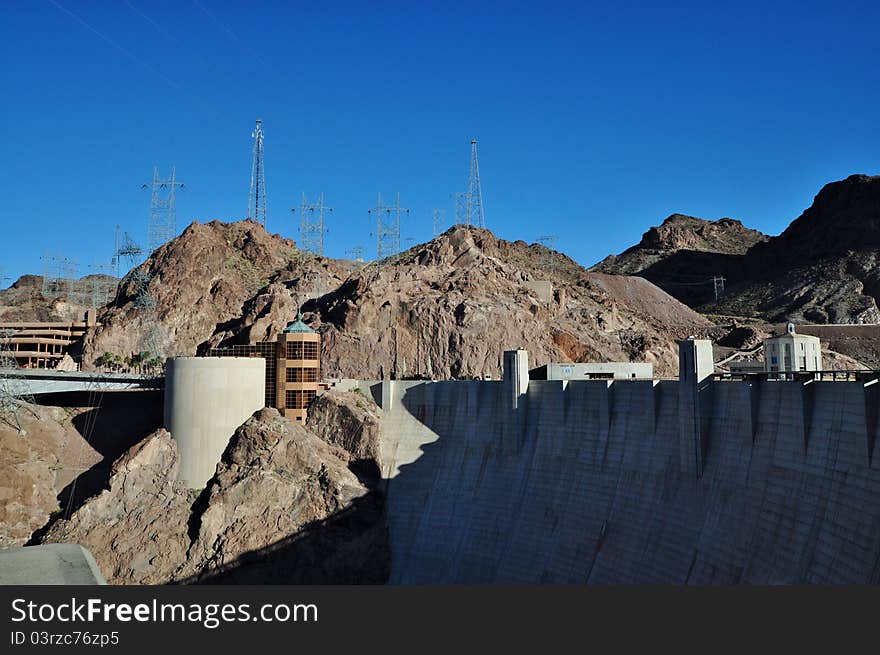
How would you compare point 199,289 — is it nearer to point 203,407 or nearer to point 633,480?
point 203,407

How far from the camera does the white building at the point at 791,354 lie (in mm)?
63094

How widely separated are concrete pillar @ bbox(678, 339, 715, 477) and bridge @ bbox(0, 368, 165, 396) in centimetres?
4876

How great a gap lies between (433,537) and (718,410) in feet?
85.0

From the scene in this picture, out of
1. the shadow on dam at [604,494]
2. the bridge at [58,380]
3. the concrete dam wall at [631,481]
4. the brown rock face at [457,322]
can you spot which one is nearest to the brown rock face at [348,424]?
the concrete dam wall at [631,481]

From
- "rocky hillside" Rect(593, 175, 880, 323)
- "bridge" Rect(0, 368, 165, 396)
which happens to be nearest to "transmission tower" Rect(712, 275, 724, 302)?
"rocky hillside" Rect(593, 175, 880, 323)

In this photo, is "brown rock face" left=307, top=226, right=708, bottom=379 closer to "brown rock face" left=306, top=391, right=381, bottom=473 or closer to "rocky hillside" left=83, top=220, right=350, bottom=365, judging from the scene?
"brown rock face" left=306, top=391, right=381, bottom=473

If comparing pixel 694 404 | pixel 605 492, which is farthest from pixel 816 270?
pixel 694 404

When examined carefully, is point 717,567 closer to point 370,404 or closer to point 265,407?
point 370,404

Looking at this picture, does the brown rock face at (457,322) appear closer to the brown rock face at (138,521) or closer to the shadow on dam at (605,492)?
the shadow on dam at (605,492)

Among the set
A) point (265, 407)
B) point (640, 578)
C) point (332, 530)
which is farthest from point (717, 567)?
point (265, 407)

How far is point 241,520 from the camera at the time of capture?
60.5 metres

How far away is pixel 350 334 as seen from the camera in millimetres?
76875

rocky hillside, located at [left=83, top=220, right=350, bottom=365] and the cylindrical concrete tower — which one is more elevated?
rocky hillside, located at [left=83, top=220, right=350, bottom=365]

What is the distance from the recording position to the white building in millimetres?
63094
